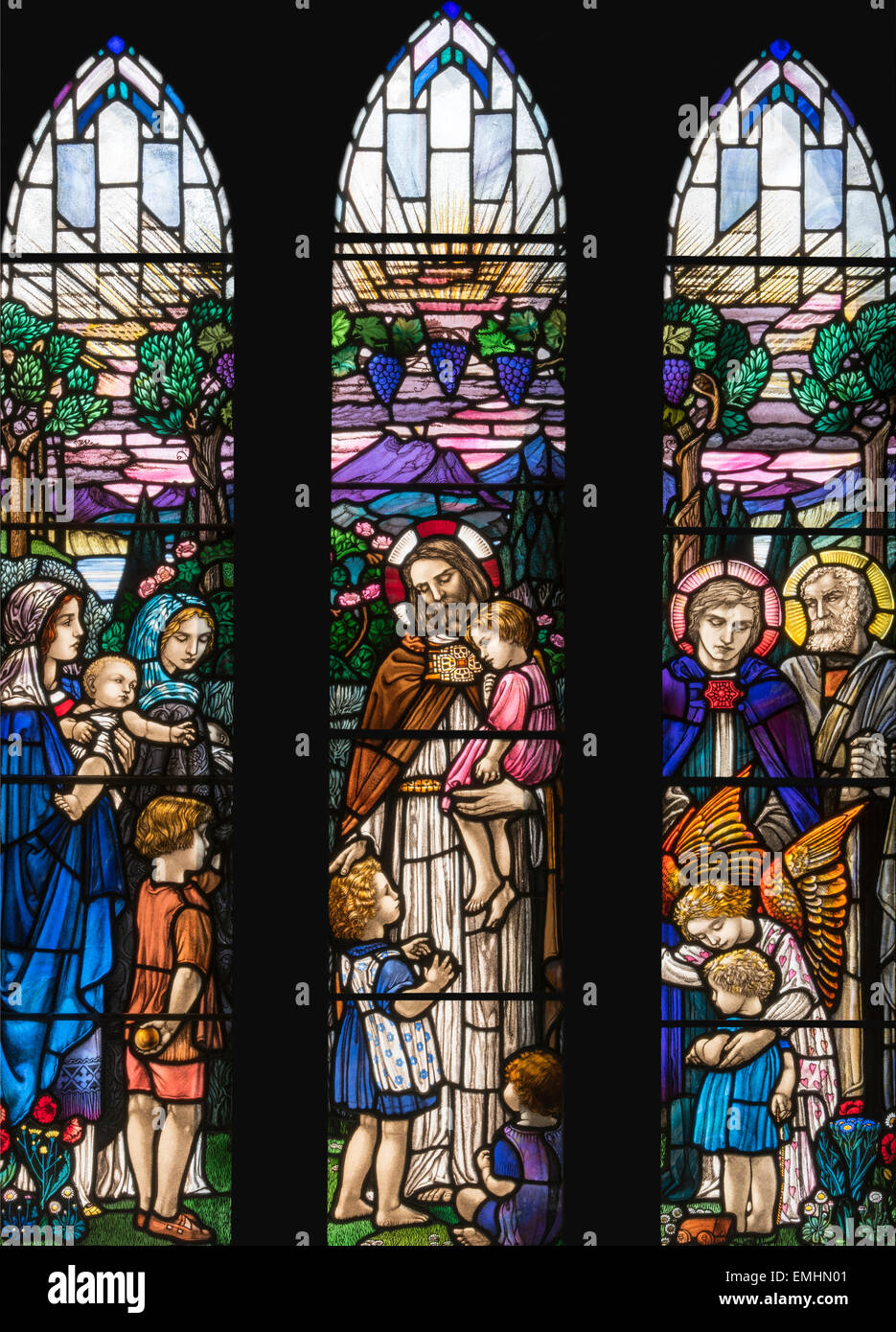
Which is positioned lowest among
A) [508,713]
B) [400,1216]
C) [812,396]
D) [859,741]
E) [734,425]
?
[400,1216]

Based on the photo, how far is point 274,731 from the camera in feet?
15.7

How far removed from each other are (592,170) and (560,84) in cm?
32

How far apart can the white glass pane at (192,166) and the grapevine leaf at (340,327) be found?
66cm

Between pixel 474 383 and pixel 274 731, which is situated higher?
pixel 474 383

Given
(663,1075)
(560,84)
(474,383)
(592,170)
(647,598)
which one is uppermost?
(560,84)

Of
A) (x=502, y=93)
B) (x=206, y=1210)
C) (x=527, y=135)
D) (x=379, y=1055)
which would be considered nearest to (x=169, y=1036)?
(x=206, y=1210)

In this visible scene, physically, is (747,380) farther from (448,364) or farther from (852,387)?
(448,364)

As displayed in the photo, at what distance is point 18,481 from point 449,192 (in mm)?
1814

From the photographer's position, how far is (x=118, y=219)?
16.2 feet

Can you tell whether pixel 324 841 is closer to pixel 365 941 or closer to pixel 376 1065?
pixel 365 941

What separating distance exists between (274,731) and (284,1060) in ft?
3.68

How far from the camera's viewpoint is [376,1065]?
482cm

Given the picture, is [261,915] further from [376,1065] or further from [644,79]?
[644,79]

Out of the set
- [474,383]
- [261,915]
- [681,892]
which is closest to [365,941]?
[261,915]
